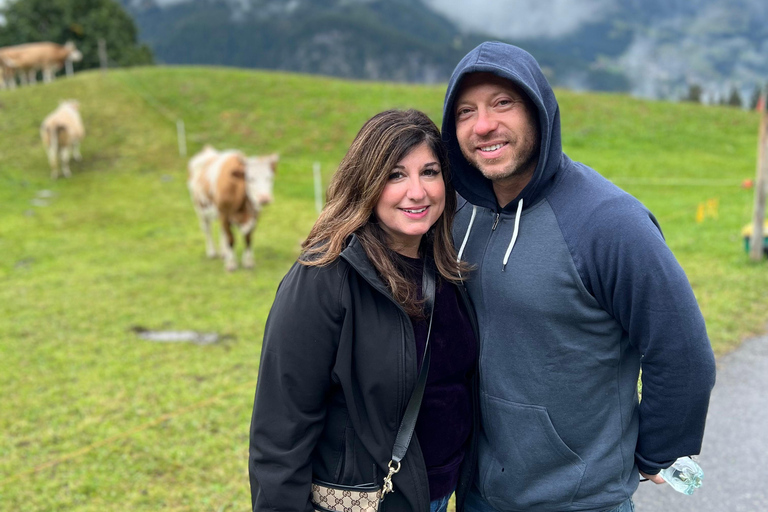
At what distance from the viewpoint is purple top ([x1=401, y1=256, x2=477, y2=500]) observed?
1.96 m

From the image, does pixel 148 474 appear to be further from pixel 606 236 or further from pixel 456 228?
pixel 606 236

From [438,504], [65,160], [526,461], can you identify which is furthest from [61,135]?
[526,461]

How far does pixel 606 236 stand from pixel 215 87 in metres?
25.4

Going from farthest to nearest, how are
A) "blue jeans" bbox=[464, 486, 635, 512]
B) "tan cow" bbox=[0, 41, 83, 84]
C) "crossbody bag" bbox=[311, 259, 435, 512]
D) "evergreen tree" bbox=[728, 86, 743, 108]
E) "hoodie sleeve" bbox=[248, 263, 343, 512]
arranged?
"evergreen tree" bbox=[728, 86, 743, 108], "tan cow" bbox=[0, 41, 83, 84], "blue jeans" bbox=[464, 486, 635, 512], "crossbody bag" bbox=[311, 259, 435, 512], "hoodie sleeve" bbox=[248, 263, 343, 512]

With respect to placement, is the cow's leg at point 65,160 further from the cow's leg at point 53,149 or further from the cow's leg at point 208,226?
the cow's leg at point 208,226

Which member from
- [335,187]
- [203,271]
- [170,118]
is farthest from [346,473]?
[170,118]

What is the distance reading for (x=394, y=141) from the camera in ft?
6.23

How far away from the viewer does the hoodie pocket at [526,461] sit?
74.0 inches

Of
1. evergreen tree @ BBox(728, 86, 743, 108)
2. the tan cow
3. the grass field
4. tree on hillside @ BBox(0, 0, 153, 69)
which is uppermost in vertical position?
tree on hillside @ BBox(0, 0, 153, 69)

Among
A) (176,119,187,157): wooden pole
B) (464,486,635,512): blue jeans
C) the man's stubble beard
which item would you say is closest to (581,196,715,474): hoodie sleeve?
the man's stubble beard

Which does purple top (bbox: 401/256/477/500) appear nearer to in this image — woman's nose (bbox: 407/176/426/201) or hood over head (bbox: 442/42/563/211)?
woman's nose (bbox: 407/176/426/201)

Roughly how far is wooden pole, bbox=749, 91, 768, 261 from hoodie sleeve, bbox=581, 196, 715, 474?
23.2 feet

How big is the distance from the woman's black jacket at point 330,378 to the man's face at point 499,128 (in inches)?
20.5

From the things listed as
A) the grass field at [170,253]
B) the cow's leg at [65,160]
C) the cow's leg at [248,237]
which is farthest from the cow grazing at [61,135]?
the cow's leg at [248,237]
